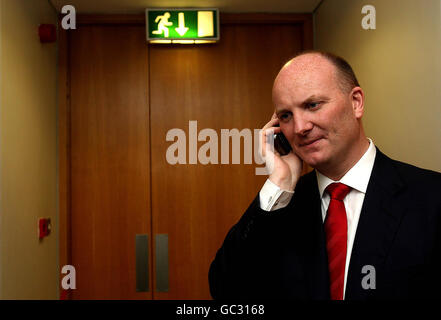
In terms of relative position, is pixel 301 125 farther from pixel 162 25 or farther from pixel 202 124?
pixel 162 25

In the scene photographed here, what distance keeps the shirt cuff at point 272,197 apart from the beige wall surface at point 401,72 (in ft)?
1.59

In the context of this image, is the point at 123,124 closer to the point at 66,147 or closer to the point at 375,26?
the point at 66,147

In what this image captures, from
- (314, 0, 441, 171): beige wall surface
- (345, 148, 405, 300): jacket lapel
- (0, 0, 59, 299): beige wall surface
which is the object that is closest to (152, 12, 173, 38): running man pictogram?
(0, 0, 59, 299): beige wall surface

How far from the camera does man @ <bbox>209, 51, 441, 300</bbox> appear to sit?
0.81 m

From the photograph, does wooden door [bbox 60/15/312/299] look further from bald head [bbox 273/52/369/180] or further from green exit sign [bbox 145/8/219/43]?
bald head [bbox 273/52/369/180]

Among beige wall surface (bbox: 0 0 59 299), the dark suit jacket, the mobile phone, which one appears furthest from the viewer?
beige wall surface (bbox: 0 0 59 299)

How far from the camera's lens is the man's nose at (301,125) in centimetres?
90

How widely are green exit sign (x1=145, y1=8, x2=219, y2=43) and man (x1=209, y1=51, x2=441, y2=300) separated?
41.1 inches

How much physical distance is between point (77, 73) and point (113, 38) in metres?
0.26

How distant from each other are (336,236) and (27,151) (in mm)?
1230

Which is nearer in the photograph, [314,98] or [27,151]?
[314,98]

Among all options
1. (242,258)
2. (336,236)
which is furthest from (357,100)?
(242,258)

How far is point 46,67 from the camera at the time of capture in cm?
174

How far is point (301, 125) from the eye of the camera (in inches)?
35.4
